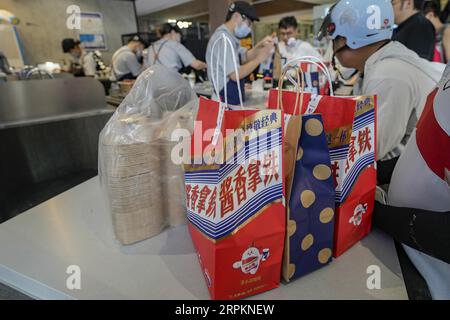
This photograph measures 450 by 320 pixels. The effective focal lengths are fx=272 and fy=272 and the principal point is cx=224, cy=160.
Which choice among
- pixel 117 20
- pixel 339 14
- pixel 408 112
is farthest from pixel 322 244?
pixel 117 20

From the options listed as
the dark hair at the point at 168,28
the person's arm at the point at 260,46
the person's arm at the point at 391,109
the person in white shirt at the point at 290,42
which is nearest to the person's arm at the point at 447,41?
the person in white shirt at the point at 290,42

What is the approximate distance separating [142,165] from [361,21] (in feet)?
3.27

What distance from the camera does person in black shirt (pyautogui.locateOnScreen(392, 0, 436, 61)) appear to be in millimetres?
1817

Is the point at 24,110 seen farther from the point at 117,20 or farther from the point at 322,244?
the point at 117,20

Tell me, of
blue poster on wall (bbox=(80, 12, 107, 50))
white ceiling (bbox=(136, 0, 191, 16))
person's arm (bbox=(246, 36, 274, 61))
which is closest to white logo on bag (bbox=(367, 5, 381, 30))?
person's arm (bbox=(246, 36, 274, 61))

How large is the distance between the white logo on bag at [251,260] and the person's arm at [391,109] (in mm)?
744

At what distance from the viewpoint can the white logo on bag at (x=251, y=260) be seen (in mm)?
462

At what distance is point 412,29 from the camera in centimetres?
182

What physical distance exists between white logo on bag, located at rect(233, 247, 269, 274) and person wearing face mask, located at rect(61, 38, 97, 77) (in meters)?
4.63

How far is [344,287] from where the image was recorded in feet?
1.66

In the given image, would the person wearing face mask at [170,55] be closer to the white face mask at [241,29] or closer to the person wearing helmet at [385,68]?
the white face mask at [241,29]

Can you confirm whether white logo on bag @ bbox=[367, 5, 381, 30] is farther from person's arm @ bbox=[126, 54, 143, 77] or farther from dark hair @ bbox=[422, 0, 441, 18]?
person's arm @ bbox=[126, 54, 143, 77]

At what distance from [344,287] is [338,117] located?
0.33 meters

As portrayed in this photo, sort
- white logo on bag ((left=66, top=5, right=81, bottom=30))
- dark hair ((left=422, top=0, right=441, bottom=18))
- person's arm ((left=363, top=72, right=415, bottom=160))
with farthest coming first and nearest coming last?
dark hair ((left=422, top=0, right=441, bottom=18)), white logo on bag ((left=66, top=5, right=81, bottom=30)), person's arm ((left=363, top=72, right=415, bottom=160))
